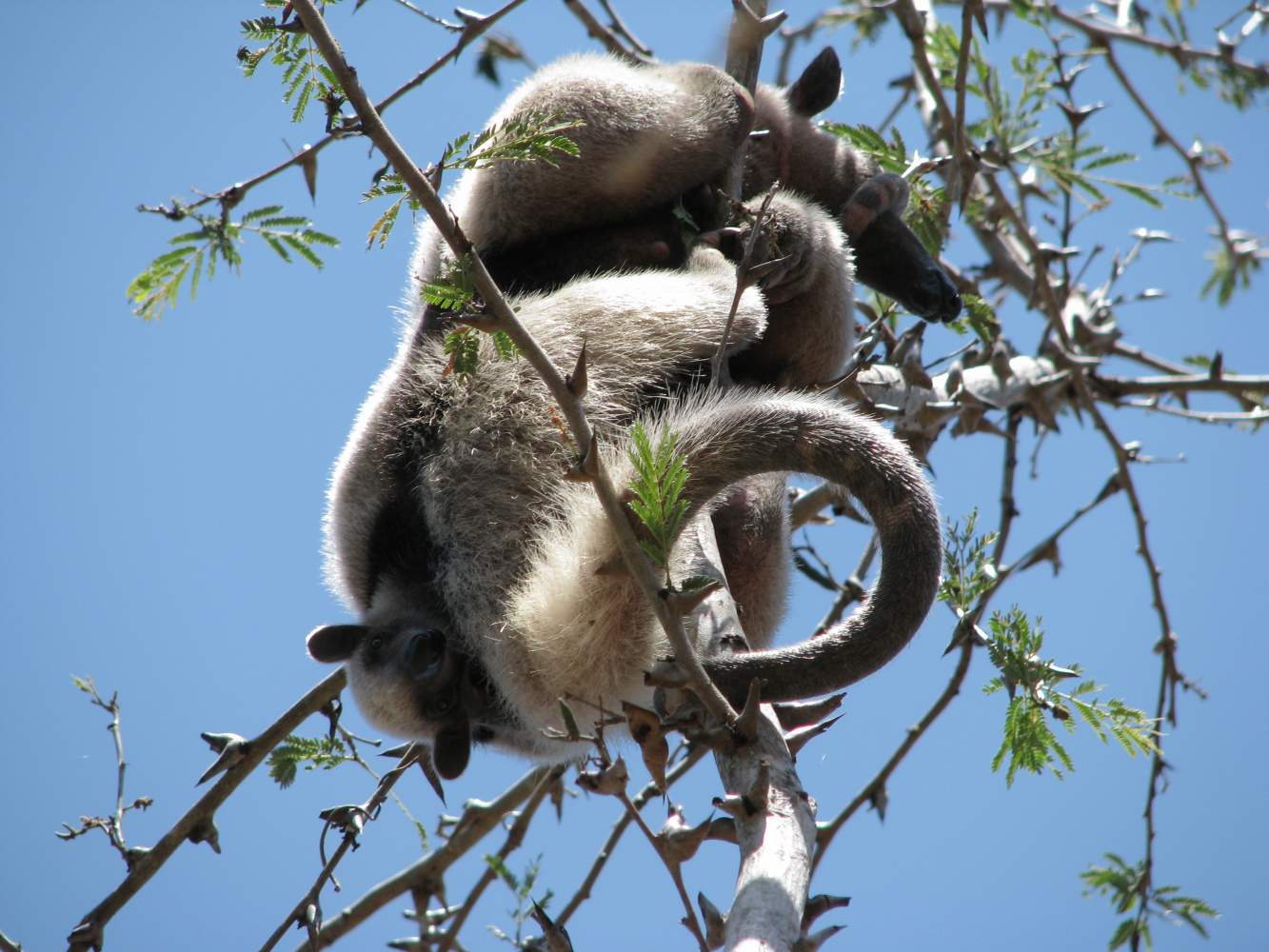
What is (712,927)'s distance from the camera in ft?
6.39

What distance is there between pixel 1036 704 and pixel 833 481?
774 millimetres

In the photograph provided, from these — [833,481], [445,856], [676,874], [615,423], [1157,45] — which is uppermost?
[1157,45]

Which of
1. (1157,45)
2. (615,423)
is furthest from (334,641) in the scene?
(1157,45)

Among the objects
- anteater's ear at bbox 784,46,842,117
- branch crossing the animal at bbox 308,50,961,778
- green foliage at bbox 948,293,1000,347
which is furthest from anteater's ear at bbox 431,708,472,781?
anteater's ear at bbox 784,46,842,117

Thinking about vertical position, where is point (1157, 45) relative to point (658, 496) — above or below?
above

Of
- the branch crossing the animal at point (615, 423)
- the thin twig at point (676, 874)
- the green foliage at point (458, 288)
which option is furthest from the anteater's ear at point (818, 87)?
the thin twig at point (676, 874)

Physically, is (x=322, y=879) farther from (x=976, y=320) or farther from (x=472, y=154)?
(x=976, y=320)

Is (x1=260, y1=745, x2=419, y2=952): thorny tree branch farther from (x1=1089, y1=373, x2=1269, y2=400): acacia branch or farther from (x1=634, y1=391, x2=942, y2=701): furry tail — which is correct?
(x1=1089, y1=373, x2=1269, y2=400): acacia branch

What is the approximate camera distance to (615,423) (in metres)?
3.34

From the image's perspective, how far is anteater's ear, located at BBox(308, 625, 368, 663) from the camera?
11.5ft

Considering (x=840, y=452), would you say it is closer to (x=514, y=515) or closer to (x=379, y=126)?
(x=514, y=515)

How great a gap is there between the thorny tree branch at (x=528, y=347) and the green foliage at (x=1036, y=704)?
1111 mm

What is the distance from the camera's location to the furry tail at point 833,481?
2.51 metres

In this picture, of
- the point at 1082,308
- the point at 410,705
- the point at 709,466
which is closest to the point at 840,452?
the point at 709,466
